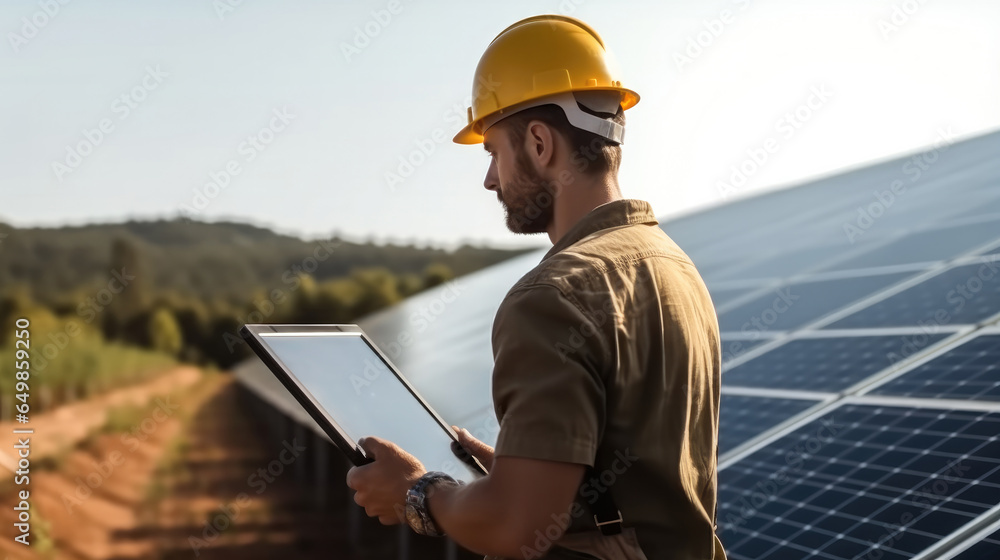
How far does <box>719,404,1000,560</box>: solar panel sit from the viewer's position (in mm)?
4094

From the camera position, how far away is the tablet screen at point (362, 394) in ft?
7.82

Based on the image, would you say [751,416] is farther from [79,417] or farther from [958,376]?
[79,417]

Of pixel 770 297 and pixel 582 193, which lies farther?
pixel 770 297

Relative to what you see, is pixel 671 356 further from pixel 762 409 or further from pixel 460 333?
pixel 460 333

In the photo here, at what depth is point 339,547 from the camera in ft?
53.4

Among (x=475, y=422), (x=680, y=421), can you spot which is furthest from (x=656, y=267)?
(x=475, y=422)

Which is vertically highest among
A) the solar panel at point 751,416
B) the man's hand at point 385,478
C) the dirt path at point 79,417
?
the man's hand at point 385,478

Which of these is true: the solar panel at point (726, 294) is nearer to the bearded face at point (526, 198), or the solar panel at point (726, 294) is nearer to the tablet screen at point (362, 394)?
the tablet screen at point (362, 394)

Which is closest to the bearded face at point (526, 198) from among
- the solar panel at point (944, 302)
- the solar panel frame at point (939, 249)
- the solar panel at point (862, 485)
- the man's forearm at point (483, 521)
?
the man's forearm at point (483, 521)

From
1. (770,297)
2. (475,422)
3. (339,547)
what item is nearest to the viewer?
(475,422)

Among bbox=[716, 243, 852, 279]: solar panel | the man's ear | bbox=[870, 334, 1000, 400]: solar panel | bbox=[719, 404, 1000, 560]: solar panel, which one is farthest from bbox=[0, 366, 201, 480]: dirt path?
the man's ear

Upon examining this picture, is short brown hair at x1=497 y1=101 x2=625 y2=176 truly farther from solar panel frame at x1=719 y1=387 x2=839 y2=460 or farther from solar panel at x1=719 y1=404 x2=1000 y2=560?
solar panel frame at x1=719 y1=387 x2=839 y2=460

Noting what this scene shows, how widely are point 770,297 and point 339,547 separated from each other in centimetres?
1066

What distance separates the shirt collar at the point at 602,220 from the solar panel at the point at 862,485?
2.51 m
